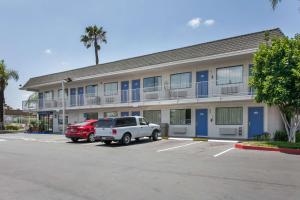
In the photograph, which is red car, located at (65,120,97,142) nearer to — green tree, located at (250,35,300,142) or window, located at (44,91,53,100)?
green tree, located at (250,35,300,142)

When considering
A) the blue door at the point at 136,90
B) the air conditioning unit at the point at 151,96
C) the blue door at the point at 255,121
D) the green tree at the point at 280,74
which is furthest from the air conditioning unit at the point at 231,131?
the blue door at the point at 136,90

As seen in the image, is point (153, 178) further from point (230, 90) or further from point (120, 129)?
point (230, 90)

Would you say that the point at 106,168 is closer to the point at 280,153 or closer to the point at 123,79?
the point at 280,153

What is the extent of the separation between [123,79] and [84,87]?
236 inches

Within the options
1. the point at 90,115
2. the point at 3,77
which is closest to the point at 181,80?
the point at 90,115

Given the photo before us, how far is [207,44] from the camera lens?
19984 mm

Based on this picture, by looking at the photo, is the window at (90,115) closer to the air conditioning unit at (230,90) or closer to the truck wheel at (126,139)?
the truck wheel at (126,139)

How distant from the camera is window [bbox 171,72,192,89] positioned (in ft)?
69.7

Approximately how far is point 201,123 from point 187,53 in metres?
5.52

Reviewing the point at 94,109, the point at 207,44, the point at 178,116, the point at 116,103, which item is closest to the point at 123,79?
the point at 116,103

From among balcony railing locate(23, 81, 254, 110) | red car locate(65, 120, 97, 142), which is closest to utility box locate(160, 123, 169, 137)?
balcony railing locate(23, 81, 254, 110)

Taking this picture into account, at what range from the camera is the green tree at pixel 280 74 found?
13070 mm

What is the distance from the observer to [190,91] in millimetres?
Result: 20719

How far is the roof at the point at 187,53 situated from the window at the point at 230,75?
1667mm
